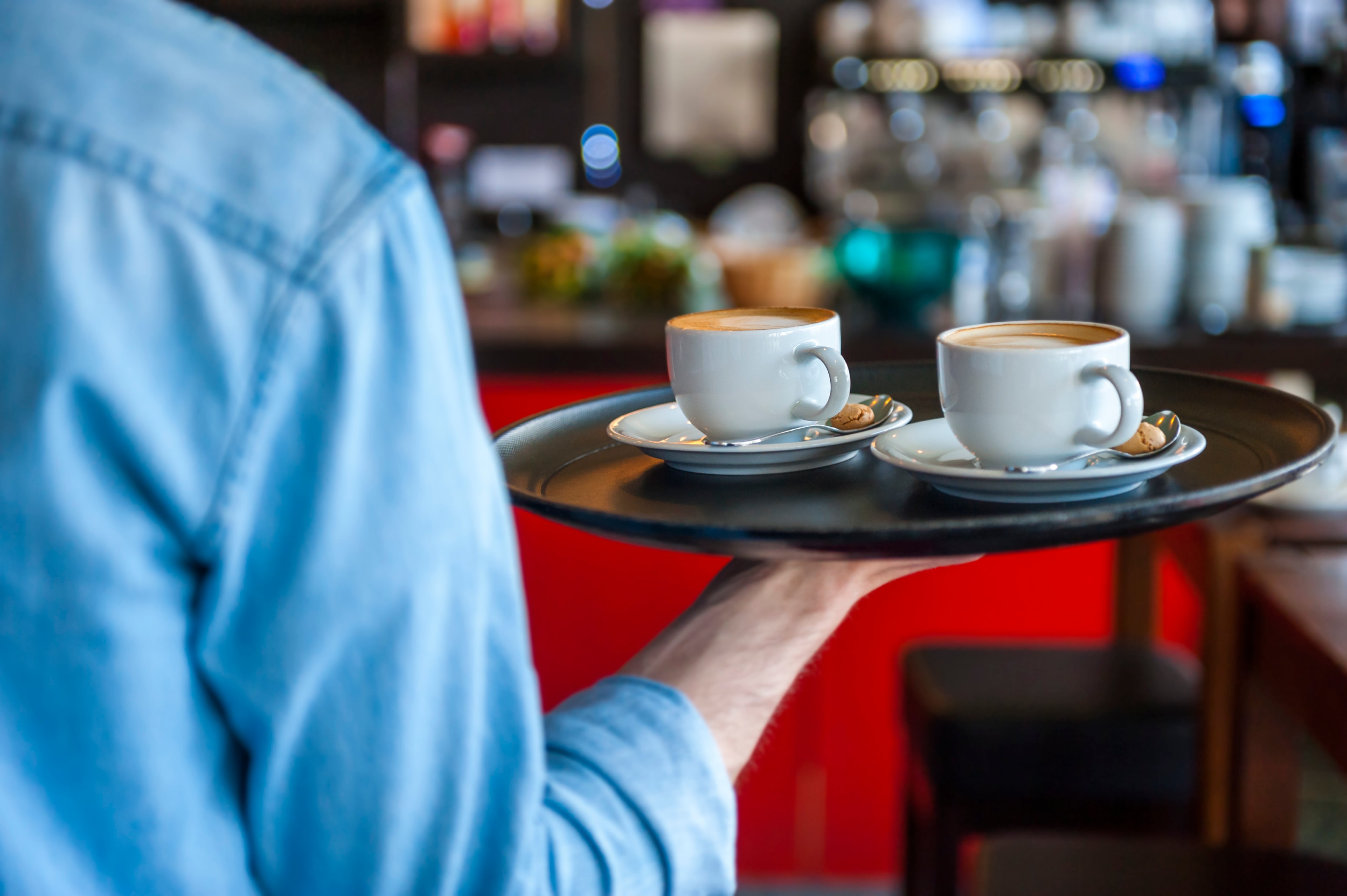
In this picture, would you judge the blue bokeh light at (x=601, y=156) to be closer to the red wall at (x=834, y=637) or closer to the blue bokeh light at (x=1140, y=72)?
the blue bokeh light at (x=1140, y=72)

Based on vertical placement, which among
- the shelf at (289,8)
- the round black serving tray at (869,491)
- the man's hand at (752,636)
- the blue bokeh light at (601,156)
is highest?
the shelf at (289,8)

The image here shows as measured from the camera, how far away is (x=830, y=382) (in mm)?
774

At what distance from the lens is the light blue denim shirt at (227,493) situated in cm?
37

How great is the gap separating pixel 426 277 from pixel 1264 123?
5.81m

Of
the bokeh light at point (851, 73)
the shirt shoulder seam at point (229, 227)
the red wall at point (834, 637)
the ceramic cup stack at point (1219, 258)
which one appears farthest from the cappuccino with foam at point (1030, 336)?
the bokeh light at point (851, 73)

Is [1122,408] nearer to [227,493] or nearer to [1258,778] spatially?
[227,493]

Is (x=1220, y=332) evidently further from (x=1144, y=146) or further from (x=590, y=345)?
(x=1144, y=146)

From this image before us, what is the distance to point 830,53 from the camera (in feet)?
17.5

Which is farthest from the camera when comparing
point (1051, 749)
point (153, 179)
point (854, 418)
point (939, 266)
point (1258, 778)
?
point (939, 266)

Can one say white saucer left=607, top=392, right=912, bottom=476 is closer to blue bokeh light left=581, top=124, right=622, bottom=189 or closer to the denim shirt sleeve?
the denim shirt sleeve

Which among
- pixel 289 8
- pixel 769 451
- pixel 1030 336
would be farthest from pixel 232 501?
pixel 289 8

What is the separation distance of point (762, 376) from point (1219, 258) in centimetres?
163

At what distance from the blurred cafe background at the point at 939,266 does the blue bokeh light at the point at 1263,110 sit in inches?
0.4

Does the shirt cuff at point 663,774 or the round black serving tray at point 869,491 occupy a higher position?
the round black serving tray at point 869,491
